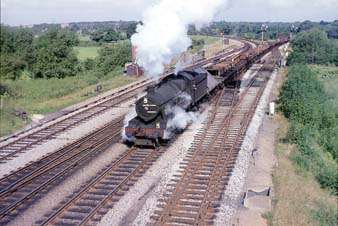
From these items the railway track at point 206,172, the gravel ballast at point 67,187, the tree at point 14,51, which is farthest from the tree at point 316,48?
the gravel ballast at point 67,187

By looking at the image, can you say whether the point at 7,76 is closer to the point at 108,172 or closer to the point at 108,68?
the point at 108,68

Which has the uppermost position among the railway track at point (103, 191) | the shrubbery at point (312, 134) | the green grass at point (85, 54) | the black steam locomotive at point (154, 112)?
the black steam locomotive at point (154, 112)

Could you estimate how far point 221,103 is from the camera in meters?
29.0

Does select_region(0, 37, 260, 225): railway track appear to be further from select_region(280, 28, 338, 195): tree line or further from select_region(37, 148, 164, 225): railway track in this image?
select_region(280, 28, 338, 195): tree line

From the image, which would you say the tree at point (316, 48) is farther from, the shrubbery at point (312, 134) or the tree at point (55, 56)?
the shrubbery at point (312, 134)

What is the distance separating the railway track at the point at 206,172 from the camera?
12117 millimetres

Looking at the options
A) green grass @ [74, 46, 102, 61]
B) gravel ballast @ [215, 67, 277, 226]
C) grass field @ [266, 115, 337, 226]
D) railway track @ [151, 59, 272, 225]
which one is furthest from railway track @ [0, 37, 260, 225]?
green grass @ [74, 46, 102, 61]

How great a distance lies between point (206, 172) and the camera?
15695 millimetres

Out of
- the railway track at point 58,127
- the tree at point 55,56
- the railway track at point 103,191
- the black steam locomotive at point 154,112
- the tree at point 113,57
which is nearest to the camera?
the railway track at point 103,191

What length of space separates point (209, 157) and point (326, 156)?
8.08m

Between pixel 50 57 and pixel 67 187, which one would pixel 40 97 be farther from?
pixel 67 187

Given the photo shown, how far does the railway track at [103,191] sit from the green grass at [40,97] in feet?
29.4

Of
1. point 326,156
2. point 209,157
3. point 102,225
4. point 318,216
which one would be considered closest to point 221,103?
point 326,156

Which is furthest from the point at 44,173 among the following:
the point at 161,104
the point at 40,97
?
the point at 40,97
